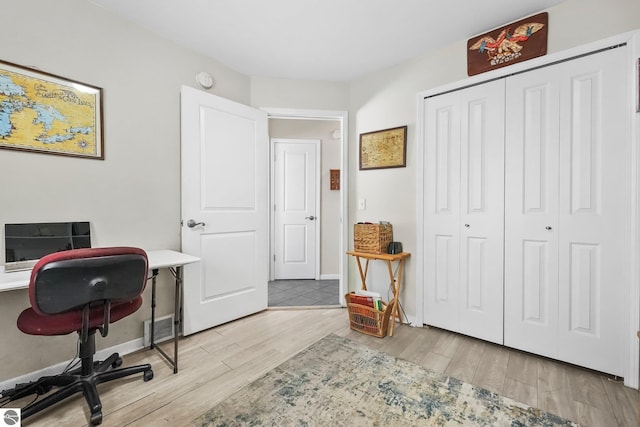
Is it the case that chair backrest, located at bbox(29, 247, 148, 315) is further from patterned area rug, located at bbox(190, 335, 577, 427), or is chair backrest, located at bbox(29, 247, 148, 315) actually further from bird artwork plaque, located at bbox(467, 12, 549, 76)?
bird artwork plaque, located at bbox(467, 12, 549, 76)

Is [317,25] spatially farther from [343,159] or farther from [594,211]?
[594,211]

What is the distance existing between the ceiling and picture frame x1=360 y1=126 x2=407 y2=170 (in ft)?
2.17

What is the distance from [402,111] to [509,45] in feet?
2.95

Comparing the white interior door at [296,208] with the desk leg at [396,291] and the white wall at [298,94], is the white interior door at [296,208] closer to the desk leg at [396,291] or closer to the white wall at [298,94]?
the white wall at [298,94]

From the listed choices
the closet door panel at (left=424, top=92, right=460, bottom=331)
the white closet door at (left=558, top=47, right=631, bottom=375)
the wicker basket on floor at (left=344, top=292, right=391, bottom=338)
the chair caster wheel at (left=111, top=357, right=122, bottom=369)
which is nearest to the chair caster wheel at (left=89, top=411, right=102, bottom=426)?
the chair caster wheel at (left=111, top=357, right=122, bottom=369)

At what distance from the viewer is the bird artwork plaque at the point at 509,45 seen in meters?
2.04

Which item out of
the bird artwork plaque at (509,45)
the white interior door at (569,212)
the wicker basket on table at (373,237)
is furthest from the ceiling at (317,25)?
the wicker basket on table at (373,237)

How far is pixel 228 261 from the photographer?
9.00ft

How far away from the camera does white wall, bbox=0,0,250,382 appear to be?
1702 millimetres

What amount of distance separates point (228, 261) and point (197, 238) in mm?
383

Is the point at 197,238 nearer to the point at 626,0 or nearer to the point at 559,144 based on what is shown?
the point at 559,144

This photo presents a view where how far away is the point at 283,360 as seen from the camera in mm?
2076

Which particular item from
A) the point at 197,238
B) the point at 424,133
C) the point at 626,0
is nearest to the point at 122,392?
the point at 197,238

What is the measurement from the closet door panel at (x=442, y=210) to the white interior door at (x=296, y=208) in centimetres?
206
